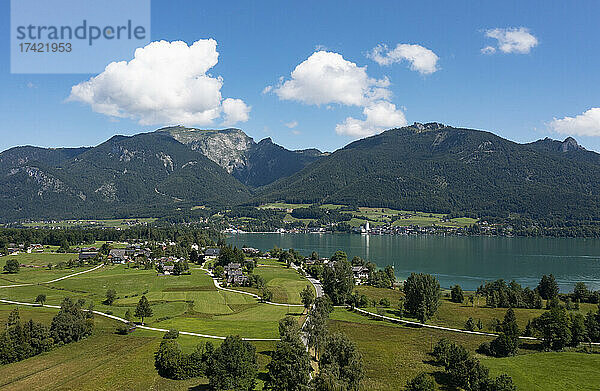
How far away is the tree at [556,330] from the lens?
46031 mm

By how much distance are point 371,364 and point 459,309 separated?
3050cm

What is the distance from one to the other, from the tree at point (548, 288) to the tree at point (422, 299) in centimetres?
2393

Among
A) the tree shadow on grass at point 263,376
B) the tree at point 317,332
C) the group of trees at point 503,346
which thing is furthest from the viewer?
the group of trees at point 503,346

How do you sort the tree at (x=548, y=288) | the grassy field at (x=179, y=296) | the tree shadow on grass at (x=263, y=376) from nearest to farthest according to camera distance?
the tree shadow on grass at (x=263, y=376)
the grassy field at (x=179, y=296)
the tree at (x=548, y=288)

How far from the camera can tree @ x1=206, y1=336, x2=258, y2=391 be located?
33.0 metres

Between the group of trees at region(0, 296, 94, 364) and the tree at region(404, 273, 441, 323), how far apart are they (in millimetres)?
41614

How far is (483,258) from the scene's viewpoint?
12500cm

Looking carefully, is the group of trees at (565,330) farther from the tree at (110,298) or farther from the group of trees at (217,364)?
the tree at (110,298)

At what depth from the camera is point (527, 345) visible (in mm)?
47531

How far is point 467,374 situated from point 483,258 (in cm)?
9862

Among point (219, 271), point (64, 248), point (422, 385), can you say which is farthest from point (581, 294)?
point (64, 248)

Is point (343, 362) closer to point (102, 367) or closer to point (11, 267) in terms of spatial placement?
point (102, 367)

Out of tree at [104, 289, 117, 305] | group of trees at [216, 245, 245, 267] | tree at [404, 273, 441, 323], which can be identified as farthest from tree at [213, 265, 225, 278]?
tree at [404, 273, 441, 323]

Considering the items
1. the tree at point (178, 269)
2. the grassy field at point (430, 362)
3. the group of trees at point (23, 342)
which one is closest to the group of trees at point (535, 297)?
the grassy field at point (430, 362)
